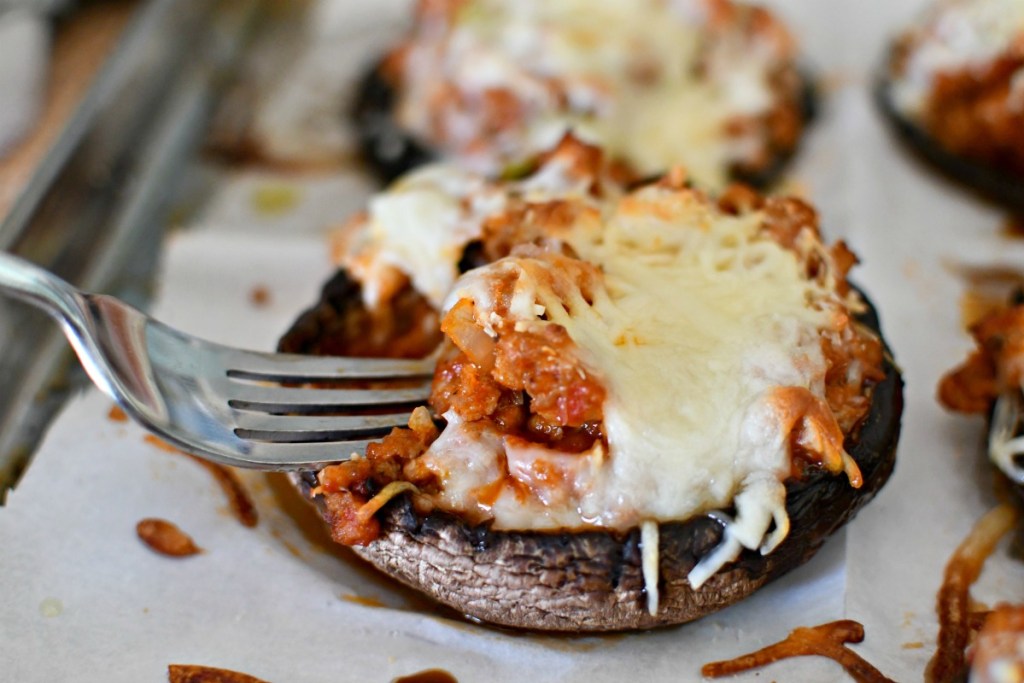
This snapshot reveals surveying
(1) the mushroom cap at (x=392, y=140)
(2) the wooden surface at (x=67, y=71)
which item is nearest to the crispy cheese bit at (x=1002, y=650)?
(1) the mushroom cap at (x=392, y=140)

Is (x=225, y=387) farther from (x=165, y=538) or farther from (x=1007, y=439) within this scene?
(x=1007, y=439)

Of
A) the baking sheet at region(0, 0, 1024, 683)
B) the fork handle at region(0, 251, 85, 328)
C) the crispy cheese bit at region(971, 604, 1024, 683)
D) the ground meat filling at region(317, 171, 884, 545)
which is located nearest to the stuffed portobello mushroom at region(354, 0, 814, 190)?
the baking sheet at region(0, 0, 1024, 683)

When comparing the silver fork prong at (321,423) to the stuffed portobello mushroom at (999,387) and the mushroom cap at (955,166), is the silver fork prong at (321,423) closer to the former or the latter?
the stuffed portobello mushroom at (999,387)

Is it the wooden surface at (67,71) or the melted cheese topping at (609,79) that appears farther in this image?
the wooden surface at (67,71)

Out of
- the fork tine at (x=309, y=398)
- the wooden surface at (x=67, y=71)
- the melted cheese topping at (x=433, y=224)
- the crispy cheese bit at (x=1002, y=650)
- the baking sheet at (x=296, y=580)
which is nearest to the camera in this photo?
the crispy cheese bit at (x=1002, y=650)

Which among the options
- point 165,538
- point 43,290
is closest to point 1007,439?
point 165,538

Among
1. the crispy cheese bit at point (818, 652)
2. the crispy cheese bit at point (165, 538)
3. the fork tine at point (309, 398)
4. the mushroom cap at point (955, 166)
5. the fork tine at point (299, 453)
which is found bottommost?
the crispy cheese bit at point (818, 652)

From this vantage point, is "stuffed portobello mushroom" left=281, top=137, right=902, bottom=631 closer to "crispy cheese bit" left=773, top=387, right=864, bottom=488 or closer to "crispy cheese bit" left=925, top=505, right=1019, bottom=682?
"crispy cheese bit" left=773, top=387, right=864, bottom=488
